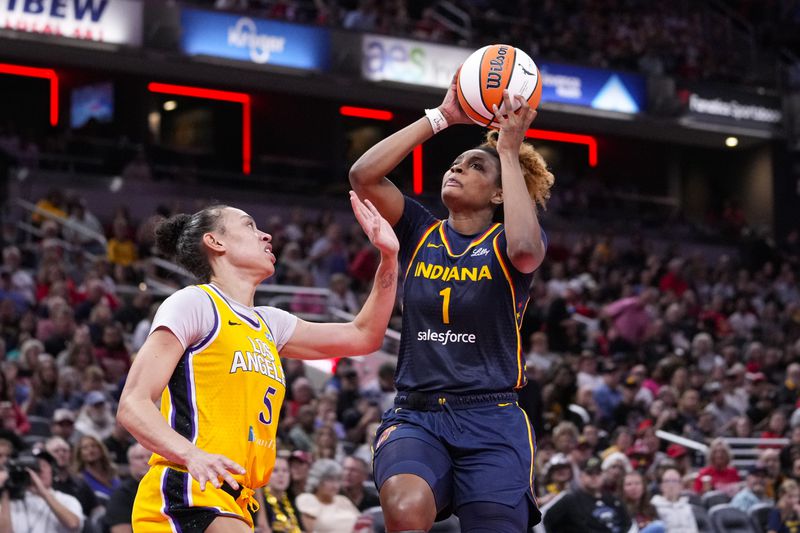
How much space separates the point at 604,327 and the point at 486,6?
907 cm

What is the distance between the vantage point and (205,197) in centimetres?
2192

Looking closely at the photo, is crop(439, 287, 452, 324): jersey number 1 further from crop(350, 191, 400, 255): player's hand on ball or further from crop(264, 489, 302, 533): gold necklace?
crop(264, 489, 302, 533): gold necklace

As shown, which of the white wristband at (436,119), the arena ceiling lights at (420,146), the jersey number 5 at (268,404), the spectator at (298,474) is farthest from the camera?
the arena ceiling lights at (420,146)

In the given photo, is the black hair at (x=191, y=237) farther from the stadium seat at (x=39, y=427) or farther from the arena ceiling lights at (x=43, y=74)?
the arena ceiling lights at (x=43, y=74)

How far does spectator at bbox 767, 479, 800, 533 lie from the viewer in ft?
38.0

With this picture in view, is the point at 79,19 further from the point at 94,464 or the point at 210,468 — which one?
the point at 210,468

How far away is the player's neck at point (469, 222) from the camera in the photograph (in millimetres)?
5500

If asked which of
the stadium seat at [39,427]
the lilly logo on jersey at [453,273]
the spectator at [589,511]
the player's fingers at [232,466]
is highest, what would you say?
the lilly logo on jersey at [453,273]

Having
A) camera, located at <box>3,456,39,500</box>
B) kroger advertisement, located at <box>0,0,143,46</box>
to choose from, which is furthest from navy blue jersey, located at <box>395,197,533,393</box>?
kroger advertisement, located at <box>0,0,143,46</box>

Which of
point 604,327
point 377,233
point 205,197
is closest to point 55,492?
point 377,233

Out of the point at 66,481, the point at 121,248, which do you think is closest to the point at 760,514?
the point at 66,481

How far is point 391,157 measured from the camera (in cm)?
545

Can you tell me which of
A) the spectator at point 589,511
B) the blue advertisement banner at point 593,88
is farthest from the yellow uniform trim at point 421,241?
the blue advertisement banner at point 593,88

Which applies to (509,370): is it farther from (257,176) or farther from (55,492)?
(257,176)
